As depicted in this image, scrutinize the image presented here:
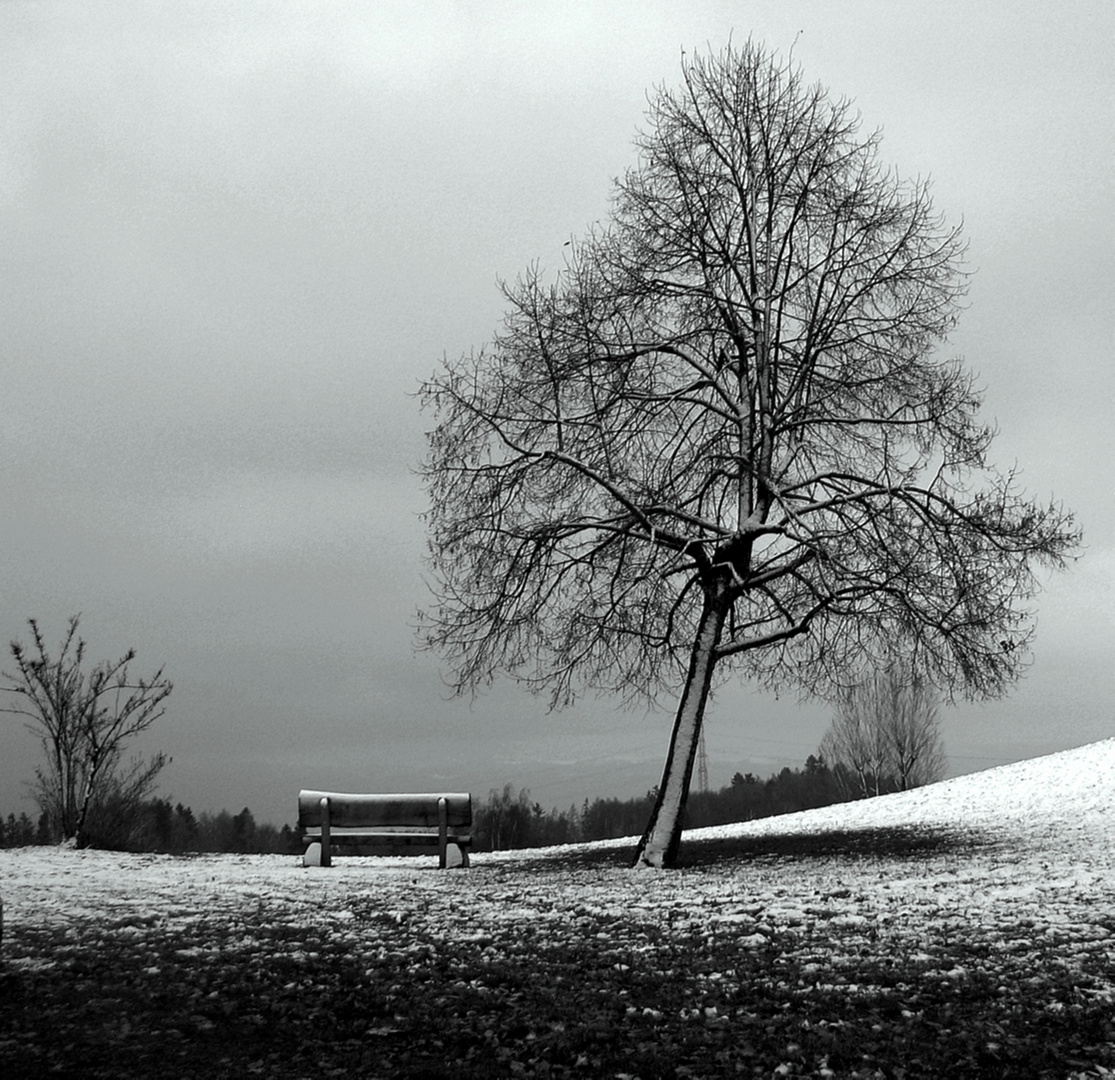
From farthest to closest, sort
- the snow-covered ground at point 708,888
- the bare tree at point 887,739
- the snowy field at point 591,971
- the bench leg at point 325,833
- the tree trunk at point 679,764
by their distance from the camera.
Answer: the bare tree at point 887,739
the bench leg at point 325,833
the tree trunk at point 679,764
the snow-covered ground at point 708,888
the snowy field at point 591,971

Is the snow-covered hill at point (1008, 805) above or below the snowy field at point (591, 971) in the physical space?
above

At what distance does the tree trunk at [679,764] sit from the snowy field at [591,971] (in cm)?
120

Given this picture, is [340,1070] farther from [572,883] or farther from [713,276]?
[713,276]

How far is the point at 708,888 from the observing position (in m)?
10.9

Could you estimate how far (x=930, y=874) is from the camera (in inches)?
457

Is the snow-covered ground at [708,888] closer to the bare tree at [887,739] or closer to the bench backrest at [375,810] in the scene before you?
the bench backrest at [375,810]

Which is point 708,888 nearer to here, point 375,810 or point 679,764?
point 679,764

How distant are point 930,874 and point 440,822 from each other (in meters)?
6.86

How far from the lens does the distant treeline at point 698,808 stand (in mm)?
50094

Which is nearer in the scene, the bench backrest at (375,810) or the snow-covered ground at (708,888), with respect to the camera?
the snow-covered ground at (708,888)

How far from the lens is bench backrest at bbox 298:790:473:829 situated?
608 inches

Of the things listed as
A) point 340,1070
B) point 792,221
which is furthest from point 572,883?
point 792,221

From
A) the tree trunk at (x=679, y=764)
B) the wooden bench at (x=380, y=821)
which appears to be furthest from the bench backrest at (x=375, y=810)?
the tree trunk at (x=679, y=764)

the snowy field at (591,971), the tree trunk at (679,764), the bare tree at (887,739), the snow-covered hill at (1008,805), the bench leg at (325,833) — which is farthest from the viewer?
the bare tree at (887,739)
